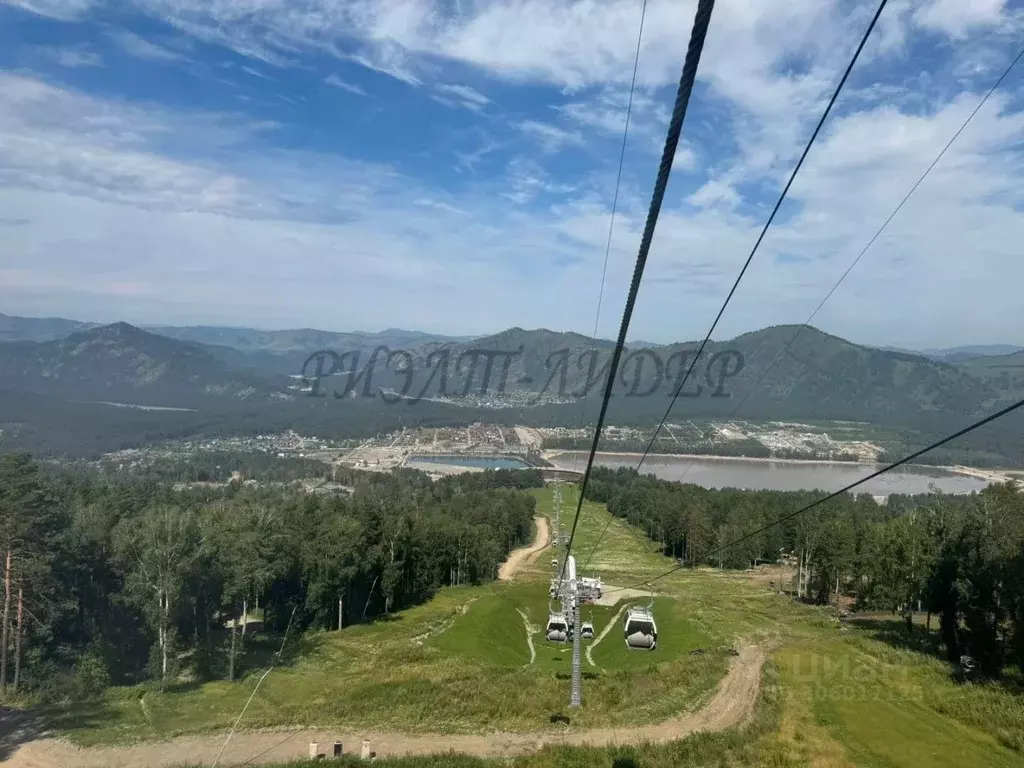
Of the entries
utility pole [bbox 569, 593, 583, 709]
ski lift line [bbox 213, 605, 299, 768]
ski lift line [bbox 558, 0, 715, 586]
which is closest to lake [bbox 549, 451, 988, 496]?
ski lift line [bbox 213, 605, 299, 768]

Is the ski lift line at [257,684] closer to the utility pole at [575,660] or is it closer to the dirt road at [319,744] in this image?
the dirt road at [319,744]

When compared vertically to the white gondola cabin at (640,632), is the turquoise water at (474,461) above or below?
below

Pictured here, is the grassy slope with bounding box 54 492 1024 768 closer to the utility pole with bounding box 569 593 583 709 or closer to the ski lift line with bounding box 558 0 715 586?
the utility pole with bounding box 569 593 583 709

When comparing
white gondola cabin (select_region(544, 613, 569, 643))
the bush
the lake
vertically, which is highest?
white gondola cabin (select_region(544, 613, 569, 643))

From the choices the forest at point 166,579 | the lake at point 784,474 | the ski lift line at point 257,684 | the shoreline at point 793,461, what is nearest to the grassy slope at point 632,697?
the ski lift line at point 257,684

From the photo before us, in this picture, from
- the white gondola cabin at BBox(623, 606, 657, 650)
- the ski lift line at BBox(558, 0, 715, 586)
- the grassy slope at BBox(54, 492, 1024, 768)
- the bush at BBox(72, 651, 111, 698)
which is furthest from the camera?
the white gondola cabin at BBox(623, 606, 657, 650)

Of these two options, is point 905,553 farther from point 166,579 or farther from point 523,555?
point 523,555
